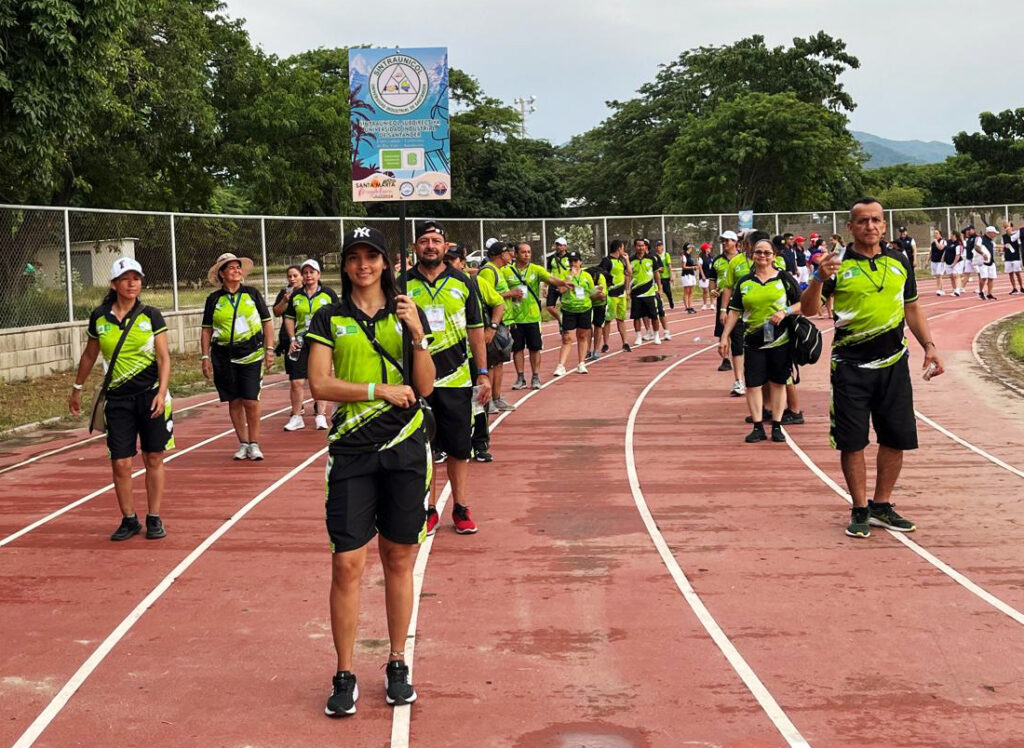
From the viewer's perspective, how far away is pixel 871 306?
308 inches

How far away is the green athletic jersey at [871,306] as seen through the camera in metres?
7.82

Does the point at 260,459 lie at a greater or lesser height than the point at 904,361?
lesser

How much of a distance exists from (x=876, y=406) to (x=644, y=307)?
13.5 m

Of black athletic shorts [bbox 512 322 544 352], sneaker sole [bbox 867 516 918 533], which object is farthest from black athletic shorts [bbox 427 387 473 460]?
black athletic shorts [bbox 512 322 544 352]

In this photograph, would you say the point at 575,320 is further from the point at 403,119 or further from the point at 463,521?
the point at 463,521

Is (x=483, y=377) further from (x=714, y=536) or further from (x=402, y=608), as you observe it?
(x=402, y=608)

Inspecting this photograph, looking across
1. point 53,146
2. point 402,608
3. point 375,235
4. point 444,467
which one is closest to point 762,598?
point 402,608

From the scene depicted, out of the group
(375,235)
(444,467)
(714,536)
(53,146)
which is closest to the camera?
(375,235)

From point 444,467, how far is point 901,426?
4.35 meters

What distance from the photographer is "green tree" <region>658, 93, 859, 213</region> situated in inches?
2039

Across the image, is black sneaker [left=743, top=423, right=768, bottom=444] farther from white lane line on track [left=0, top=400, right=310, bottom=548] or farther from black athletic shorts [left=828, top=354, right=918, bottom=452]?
white lane line on track [left=0, top=400, right=310, bottom=548]

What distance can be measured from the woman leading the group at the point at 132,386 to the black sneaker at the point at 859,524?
4787 millimetres

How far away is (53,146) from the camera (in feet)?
55.3

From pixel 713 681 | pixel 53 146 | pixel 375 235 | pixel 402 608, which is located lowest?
pixel 713 681
